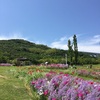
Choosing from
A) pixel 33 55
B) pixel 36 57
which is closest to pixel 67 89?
pixel 36 57

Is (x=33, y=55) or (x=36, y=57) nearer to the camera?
(x=36, y=57)

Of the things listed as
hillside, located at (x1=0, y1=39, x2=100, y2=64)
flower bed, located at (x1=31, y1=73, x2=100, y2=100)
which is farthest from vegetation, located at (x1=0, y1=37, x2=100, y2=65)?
flower bed, located at (x1=31, y1=73, x2=100, y2=100)

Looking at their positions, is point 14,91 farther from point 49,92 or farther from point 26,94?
point 49,92

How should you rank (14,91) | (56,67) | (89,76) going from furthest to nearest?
(56,67) < (89,76) < (14,91)

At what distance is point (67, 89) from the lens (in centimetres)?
773

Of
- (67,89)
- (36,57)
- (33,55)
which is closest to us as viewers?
(67,89)

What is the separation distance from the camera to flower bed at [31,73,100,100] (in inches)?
266

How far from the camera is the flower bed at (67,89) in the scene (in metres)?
6.75

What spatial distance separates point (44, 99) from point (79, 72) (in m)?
11.8

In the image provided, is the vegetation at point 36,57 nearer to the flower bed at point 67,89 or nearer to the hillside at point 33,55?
the hillside at point 33,55

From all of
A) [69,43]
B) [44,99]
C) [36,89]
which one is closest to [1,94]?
[36,89]

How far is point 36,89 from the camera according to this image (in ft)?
30.2

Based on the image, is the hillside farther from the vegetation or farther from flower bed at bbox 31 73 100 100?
flower bed at bbox 31 73 100 100

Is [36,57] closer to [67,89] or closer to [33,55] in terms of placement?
[33,55]
